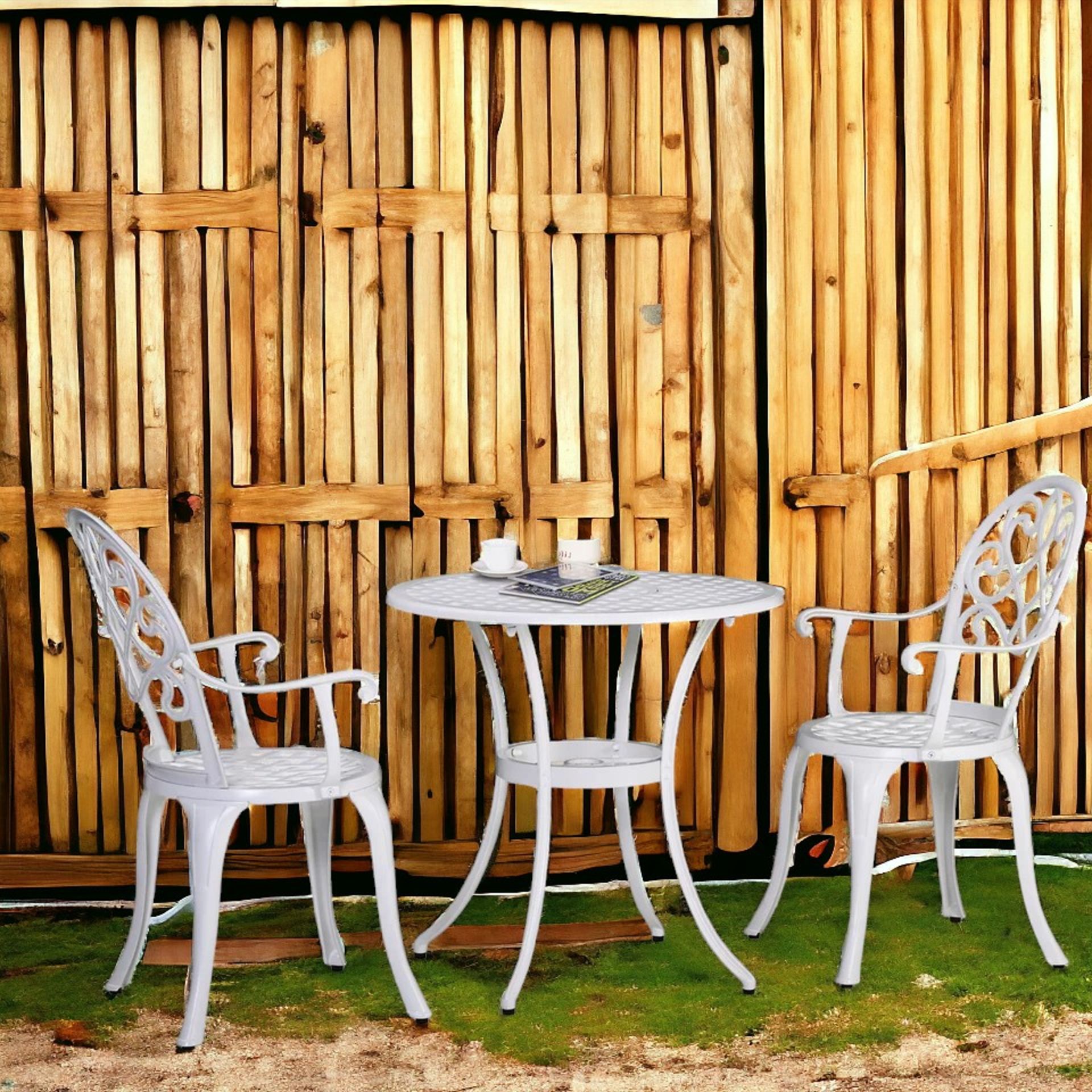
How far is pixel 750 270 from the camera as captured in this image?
412cm

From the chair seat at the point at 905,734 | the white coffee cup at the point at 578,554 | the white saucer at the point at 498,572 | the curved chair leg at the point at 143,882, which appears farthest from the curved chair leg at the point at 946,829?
the curved chair leg at the point at 143,882

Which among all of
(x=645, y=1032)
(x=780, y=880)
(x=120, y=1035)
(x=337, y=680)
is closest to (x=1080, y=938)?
(x=780, y=880)

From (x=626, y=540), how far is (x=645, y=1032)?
149cm

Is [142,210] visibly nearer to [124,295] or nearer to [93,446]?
[124,295]

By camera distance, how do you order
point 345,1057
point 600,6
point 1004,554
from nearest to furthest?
point 345,1057 < point 1004,554 < point 600,6

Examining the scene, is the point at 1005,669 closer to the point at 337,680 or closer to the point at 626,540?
the point at 626,540

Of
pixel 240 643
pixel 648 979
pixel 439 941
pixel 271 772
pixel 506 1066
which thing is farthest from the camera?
pixel 439 941

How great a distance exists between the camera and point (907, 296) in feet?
13.8

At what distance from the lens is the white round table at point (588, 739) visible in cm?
315

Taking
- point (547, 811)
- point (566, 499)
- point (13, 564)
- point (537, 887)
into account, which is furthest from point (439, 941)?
point (13, 564)

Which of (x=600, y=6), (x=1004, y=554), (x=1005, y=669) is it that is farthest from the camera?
(x=1005, y=669)

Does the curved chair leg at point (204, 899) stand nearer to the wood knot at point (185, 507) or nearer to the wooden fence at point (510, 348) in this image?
the wooden fence at point (510, 348)

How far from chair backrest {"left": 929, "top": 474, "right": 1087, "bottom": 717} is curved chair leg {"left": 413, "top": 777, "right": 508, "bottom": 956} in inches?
42.6

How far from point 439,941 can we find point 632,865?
0.53 meters
